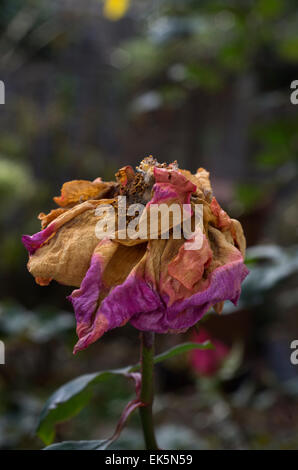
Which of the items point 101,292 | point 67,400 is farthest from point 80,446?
point 101,292

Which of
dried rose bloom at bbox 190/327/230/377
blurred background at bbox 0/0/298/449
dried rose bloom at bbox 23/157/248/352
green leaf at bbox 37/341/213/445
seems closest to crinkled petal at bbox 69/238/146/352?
dried rose bloom at bbox 23/157/248/352

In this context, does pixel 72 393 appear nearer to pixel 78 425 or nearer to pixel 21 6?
pixel 78 425

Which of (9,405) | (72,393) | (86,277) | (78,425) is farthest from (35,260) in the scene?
(78,425)

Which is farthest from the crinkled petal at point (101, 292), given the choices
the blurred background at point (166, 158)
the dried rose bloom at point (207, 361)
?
the dried rose bloom at point (207, 361)

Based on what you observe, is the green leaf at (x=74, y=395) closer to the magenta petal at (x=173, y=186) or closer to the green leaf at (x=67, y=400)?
the green leaf at (x=67, y=400)

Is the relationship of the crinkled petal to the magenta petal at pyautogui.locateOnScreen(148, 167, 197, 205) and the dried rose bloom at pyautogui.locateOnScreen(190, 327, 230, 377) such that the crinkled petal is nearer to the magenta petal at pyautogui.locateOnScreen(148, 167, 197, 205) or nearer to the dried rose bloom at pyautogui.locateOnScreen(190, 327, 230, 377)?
the magenta petal at pyautogui.locateOnScreen(148, 167, 197, 205)
